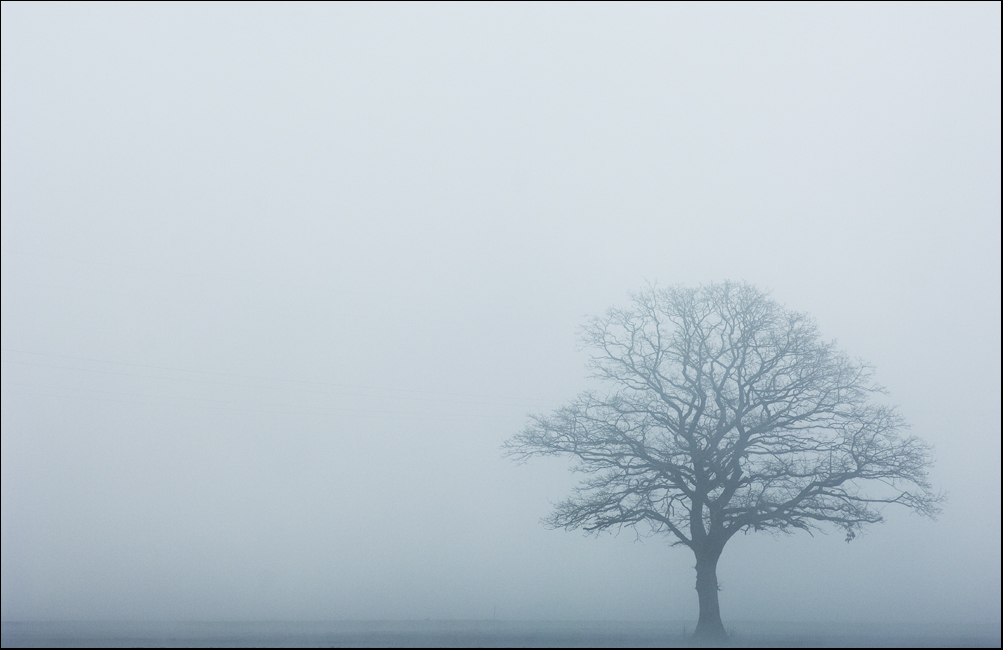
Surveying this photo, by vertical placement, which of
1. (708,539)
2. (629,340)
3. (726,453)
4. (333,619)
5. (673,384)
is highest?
(629,340)

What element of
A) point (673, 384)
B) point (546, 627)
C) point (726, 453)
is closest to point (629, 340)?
point (673, 384)

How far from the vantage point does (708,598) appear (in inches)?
940

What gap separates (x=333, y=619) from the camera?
106 feet

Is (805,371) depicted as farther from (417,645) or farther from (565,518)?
(417,645)

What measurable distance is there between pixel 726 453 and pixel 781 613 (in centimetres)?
1409

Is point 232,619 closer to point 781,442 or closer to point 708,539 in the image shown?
point 708,539

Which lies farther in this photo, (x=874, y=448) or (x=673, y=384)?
(x=673, y=384)

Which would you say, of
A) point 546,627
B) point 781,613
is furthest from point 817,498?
point 781,613

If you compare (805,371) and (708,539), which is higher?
(805,371)

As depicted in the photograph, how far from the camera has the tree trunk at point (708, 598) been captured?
23.3 meters

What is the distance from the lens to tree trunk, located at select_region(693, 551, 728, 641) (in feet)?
76.4

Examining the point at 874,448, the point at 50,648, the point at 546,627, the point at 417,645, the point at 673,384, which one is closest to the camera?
the point at 50,648

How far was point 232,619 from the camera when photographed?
29.8 metres

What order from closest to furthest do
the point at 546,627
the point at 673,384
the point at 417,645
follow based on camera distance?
the point at 417,645, the point at 673,384, the point at 546,627
